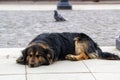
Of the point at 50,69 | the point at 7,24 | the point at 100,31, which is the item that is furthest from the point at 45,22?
the point at 50,69

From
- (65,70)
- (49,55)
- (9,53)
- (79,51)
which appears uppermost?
(49,55)

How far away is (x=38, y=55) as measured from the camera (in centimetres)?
737

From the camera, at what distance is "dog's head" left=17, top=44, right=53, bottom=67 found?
24.3 feet

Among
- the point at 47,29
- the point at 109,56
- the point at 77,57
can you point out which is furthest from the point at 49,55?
the point at 47,29

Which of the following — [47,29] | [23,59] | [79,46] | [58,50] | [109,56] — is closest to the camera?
[23,59]

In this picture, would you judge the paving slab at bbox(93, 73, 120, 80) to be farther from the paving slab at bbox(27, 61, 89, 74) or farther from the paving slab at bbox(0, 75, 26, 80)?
the paving slab at bbox(0, 75, 26, 80)

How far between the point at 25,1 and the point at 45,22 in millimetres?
13028

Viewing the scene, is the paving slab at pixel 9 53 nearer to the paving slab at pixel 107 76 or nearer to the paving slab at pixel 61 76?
the paving slab at pixel 61 76

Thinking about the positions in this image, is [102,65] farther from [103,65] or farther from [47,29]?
[47,29]

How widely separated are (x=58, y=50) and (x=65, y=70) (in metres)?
0.62

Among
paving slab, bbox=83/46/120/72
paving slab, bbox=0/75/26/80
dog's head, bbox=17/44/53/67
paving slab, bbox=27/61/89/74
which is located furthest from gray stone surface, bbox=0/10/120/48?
paving slab, bbox=0/75/26/80

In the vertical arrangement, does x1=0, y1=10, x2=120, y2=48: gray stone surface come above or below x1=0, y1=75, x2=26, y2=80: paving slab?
below

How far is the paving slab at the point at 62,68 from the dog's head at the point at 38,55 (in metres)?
0.10

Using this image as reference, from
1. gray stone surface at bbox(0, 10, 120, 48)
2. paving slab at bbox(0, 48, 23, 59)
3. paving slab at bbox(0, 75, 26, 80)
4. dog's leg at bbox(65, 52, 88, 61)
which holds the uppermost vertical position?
paving slab at bbox(0, 75, 26, 80)
